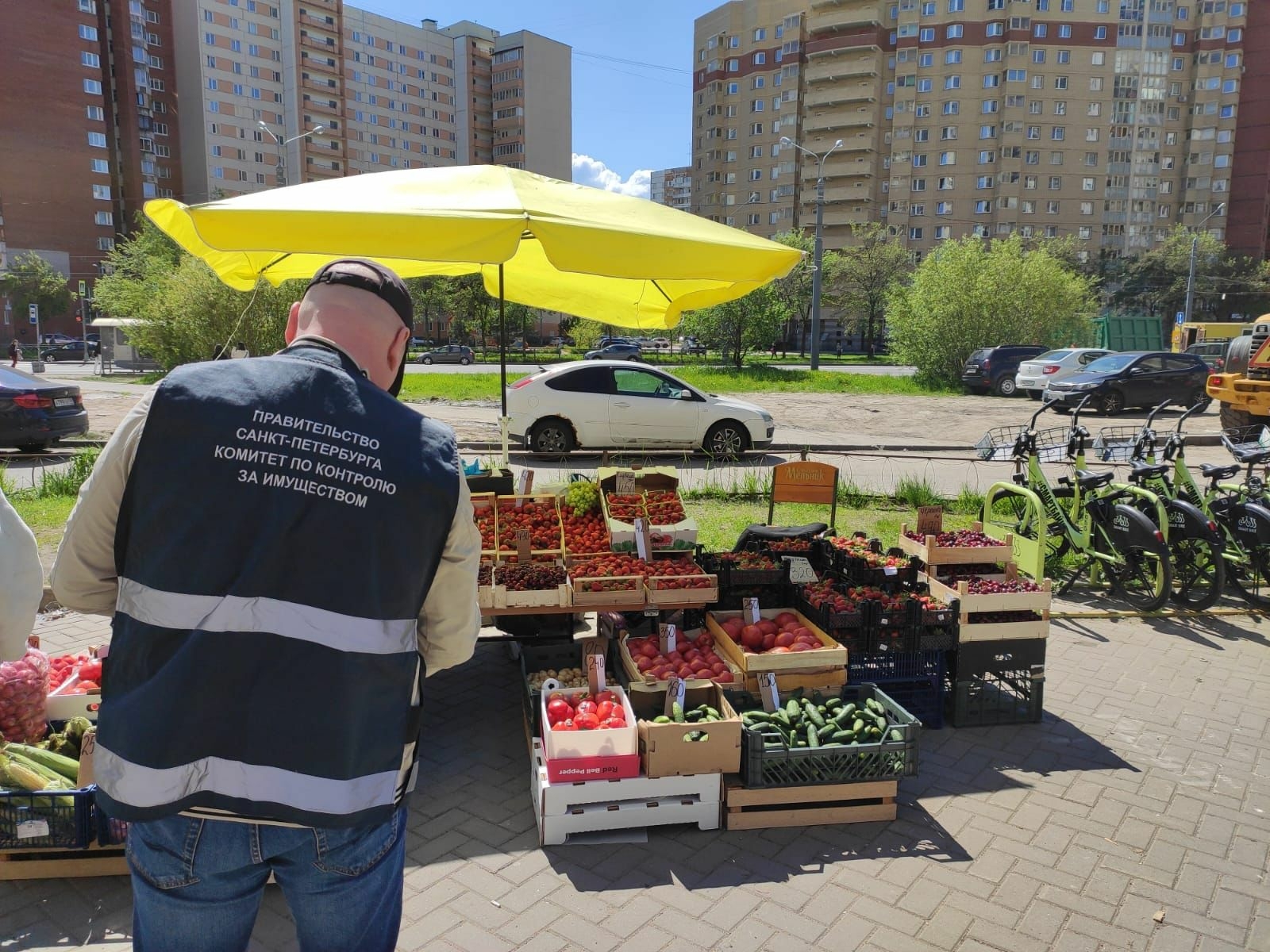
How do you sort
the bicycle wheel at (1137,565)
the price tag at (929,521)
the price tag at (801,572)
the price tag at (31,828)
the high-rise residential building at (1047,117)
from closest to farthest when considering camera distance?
1. the price tag at (31,828)
2. the price tag at (801,572)
3. the price tag at (929,521)
4. the bicycle wheel at (1137,565)
5. the high-rise residential building at (1047,117)

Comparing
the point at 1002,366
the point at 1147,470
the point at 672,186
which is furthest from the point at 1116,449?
the point at 672,186

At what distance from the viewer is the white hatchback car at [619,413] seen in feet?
44.7

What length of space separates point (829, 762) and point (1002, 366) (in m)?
24.4

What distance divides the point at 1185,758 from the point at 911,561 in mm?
1710

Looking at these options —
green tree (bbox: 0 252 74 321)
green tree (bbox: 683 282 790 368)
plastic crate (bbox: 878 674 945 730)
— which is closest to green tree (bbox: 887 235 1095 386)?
green tree (bbox: 683 282 790 368)

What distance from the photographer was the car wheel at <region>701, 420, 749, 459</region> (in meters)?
14.0

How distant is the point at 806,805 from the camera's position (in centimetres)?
386

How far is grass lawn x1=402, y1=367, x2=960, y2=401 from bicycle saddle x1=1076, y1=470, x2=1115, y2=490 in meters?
18.1

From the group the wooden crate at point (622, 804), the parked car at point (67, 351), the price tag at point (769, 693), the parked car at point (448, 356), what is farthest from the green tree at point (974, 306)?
the parked car at point (67, 351)

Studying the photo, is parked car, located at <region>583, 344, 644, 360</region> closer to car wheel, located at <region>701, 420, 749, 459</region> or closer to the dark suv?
the dark suv

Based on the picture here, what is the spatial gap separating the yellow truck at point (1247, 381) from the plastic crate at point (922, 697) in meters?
12.7

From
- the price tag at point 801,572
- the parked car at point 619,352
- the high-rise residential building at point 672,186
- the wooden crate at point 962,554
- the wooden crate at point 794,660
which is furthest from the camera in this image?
the high-rise residential building at point 672,186

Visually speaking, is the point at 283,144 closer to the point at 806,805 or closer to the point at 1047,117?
the point at 806,805

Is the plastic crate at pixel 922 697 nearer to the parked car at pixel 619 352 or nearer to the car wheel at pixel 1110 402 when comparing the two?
the car wheel at pixel 1110 402
